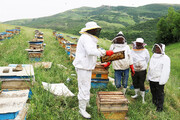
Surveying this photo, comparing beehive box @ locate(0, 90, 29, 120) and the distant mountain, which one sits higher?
the distant mountain

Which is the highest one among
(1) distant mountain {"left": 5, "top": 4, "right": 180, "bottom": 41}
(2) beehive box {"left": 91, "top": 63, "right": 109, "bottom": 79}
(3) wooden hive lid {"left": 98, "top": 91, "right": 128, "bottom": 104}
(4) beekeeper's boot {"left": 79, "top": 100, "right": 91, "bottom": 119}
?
(1) distant mountain {"left": 5, "top": 4, "right": 180, "bottom": 41}

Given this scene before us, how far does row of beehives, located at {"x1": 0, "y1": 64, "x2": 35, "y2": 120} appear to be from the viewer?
2479mm

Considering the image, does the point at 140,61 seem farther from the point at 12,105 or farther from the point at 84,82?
the point at 12,105

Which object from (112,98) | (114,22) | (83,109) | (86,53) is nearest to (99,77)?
(112,98)

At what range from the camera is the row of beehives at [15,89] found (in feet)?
8.13

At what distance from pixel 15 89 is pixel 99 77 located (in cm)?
259

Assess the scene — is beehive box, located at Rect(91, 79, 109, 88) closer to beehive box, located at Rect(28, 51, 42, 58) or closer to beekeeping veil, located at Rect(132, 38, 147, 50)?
beekeeping veil, located at Rect(132, 38, 147, 50)

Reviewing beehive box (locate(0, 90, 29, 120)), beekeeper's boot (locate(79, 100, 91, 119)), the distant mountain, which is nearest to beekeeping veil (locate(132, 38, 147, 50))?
beekeeper's boot (locate(79, 100, 91, 119))

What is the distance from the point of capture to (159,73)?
13.1 ft

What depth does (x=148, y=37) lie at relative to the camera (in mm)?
58250

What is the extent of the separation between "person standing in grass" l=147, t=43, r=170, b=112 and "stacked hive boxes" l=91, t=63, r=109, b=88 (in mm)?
1425

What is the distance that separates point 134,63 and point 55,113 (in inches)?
108

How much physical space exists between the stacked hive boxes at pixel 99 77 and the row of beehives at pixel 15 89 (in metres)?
2.08

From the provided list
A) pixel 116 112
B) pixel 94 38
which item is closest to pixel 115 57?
pixel 94 38
